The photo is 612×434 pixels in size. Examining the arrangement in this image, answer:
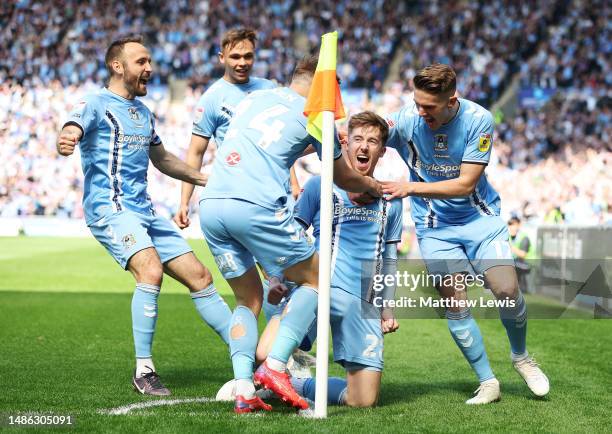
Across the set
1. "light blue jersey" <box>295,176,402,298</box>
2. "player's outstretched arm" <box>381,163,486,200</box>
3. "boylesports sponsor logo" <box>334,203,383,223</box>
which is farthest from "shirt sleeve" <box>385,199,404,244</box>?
"player's outstretched arm" <box>381,163,486,200</box>

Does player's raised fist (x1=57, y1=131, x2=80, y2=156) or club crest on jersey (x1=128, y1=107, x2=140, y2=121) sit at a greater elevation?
club crest on jersey (x1=128, y1=107, x2=140, y2=121)

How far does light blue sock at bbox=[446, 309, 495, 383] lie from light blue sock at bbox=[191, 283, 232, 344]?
5.16 feet

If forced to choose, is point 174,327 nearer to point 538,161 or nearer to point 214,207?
point 214,207

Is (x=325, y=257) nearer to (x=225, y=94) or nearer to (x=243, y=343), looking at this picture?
(x=243, y=343)

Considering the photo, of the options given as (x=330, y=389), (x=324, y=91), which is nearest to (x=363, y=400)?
(x=330, y=389)

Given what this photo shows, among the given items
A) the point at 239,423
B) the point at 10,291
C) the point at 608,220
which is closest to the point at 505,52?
the point at 608,220

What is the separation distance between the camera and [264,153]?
5020 mm

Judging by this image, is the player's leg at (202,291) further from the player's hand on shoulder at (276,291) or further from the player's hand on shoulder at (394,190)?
the player's hand on shoulder at (394,190)

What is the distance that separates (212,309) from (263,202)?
1.68m

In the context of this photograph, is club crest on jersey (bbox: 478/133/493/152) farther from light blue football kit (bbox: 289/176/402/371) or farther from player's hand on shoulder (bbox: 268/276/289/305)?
player's hand on shoulder (bbox: 268/276/289/305)

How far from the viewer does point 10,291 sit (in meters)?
14.0

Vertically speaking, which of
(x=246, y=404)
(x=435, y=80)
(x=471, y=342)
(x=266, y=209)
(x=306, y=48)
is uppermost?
(x=306, y=48)

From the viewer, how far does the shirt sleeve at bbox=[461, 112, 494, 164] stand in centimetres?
591

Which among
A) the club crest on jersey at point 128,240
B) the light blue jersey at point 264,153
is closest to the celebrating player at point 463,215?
the light blue jersey at point 264,153
